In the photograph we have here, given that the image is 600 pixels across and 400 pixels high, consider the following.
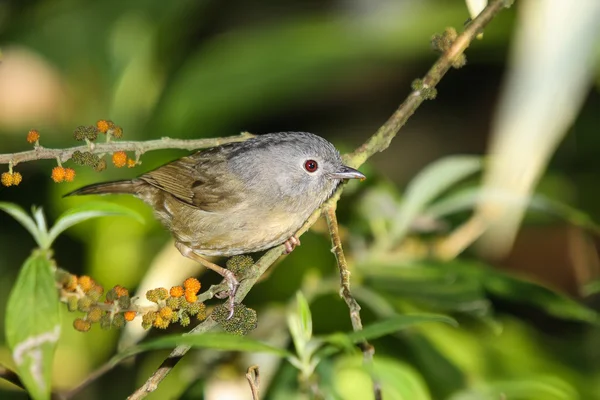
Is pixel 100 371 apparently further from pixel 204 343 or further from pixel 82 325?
pixel 204 343

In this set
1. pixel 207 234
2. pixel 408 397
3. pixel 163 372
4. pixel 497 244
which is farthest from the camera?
pixel 497 244

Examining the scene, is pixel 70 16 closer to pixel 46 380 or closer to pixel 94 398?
pixel 94 398

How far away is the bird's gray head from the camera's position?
126 inches

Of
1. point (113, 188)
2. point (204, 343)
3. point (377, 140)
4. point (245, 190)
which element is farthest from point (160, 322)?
point (113, 188)

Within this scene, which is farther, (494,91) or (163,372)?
(494,91)

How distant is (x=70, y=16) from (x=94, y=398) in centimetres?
257

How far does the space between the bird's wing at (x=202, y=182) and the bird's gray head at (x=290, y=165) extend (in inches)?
3.7

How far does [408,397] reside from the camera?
2.33 meters

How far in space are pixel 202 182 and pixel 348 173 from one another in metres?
0.80

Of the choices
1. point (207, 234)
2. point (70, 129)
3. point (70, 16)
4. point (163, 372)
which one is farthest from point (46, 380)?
point (70, 16)

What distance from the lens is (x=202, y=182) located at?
136 inches

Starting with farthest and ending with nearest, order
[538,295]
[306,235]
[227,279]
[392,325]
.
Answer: [306,235], [538,295], [227,279], [392,325]

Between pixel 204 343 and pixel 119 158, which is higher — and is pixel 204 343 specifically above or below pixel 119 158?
below

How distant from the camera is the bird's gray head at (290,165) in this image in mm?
3211
